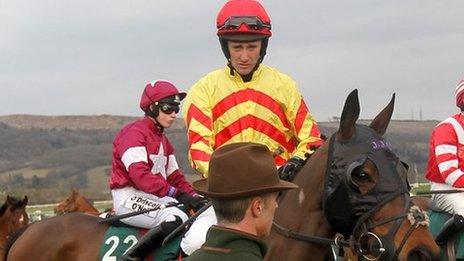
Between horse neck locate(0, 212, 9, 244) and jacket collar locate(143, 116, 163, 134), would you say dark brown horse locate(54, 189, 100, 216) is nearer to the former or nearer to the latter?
horse neck locate(0, 212, 9, 244)

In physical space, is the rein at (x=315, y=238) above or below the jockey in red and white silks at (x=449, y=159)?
above

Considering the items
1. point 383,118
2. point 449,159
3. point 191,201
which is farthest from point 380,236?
point 449,159

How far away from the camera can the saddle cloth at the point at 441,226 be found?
334 inches

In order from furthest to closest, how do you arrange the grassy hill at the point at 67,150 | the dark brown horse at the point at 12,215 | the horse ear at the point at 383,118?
the grassy hill at the point at 67,150, the dark brown horse at the point at 12,215, the horse ear at the point at 383,118

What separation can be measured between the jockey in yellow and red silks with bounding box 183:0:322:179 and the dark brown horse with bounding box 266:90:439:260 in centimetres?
73

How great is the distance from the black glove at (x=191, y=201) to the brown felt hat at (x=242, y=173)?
388cm

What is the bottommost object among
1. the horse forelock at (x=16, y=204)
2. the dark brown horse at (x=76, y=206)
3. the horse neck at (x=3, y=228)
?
the dark brown horse at (x=76, y=206)

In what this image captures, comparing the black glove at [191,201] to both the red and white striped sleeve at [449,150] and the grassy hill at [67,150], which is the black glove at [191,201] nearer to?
the red and white striped sleeve at [449,150]

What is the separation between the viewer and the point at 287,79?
262 inches

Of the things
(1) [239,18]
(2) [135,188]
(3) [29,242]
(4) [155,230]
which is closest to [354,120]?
(1) [239,18]

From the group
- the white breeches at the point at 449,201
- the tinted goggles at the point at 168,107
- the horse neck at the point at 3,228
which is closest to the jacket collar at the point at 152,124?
the tinted goggles at the point at 168,107

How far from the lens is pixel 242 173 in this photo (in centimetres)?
352

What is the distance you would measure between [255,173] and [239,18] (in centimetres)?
290

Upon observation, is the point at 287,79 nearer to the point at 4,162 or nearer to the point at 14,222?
the point at 14,222
